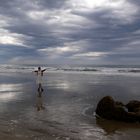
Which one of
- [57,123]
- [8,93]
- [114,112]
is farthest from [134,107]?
[8,93]

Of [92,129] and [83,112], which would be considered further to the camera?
[83,112]

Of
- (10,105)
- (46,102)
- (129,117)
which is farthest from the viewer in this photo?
(46,102)

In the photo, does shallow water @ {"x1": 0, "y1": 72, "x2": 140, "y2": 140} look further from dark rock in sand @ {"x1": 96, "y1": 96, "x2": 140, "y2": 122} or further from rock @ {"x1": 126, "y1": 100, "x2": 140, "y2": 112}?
rock @ {"x1": 126, "y1": 100, "x2": 140, "y2": 112}

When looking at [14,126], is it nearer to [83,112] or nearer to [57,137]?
[57,137]

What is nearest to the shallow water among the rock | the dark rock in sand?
the dark rock in sand

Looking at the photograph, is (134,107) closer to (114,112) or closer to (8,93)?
(114,112)

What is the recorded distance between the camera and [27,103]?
15094 millimetres

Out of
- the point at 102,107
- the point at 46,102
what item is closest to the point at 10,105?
the point at 46,102

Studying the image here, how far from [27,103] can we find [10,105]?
1096 millimetres

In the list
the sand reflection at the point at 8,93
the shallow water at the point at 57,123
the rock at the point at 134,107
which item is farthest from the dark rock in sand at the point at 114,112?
the sand reflection at the point at 8,93

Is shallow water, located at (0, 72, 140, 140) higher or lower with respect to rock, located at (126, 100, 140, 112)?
lower

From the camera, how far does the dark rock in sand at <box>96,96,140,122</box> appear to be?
11.3 meters

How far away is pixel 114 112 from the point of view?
11703mm

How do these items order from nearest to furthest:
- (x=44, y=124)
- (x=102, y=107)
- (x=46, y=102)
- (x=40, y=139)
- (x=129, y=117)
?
(x=40, y=139)
(x=44, y=124)
(x=129, y=117)
(x=102, y=107)
(x=46, y=102)
